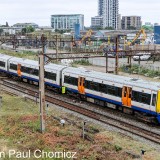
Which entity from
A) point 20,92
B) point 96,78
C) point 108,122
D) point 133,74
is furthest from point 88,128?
point 133,74

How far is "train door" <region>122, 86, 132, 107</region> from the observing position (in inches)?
950

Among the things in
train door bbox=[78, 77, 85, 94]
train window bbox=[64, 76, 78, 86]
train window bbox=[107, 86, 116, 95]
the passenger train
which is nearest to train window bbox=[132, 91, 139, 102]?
the passenger train

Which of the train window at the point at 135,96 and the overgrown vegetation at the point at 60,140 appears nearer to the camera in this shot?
the overgrown vegetation at the point at 60,140

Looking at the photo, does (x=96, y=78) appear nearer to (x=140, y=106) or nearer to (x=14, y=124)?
(x=140, y=106)

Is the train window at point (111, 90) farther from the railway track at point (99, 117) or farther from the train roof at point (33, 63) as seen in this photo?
the train roof at point (33, 63)

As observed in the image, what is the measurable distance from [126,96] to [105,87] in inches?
99.7

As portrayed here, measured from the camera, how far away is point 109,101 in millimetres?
26328

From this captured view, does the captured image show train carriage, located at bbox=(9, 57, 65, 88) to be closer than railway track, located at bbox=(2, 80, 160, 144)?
No

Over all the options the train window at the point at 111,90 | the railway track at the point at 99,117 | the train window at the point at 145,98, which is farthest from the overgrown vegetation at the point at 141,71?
the train window at the point at 145,98

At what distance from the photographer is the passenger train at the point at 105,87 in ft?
74.6

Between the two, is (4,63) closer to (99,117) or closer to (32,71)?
(32,71)

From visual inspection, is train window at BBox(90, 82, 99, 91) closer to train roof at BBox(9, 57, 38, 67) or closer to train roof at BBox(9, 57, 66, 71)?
train roof at BBox(9, 57, 66, 71)

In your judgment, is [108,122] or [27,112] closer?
[108,122]

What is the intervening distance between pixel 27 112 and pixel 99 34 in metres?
111
